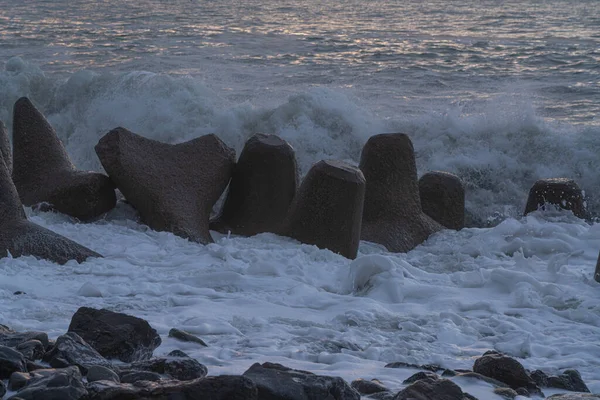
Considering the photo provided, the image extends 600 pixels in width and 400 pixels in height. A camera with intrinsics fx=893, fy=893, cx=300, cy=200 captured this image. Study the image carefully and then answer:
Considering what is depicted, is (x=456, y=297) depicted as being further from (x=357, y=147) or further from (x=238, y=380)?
(x=357, y=147)

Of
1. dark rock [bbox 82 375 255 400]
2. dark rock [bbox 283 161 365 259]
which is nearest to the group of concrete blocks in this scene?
dark rock [bbox 283 161 365 259]

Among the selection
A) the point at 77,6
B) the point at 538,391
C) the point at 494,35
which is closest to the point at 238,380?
the point at 538,391

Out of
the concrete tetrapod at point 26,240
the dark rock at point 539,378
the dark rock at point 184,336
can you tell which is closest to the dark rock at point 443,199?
the concrete tetrapod at point 26,240

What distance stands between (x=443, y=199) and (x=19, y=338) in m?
4.57

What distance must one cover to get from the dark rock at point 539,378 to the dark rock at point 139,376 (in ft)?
5.61

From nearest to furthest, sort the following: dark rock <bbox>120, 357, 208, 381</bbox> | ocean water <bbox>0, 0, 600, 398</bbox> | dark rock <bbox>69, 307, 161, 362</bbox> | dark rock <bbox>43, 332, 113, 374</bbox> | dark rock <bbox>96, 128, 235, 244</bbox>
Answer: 1. dark rock <bbox>43, 332, 113, 374</bbox>
2. dark rock <bbox>120, 357, 208, 381</bbox>
3. dark rock <bbox>69, 307, 161, 362</bbox>
4. ocean water <bbox>0, 0, 600, 398</bbox>
5. dark rock <bbox>96, 128, 235, 244</bbox>

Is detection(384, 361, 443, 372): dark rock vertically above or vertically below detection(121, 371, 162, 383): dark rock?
below

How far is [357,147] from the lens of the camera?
10195mm

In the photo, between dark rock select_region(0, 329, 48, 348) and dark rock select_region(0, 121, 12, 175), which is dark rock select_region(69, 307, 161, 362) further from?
dark rock select_region(0, 121, 12, 175)

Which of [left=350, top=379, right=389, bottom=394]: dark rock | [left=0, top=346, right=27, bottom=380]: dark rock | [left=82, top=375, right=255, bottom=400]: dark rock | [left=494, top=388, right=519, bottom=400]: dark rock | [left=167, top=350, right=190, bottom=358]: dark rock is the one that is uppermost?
[left=82, top=375, right=255, bottom=400]: dark rock

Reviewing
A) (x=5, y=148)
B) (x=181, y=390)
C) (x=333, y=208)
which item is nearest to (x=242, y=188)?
(x=333, y=208)

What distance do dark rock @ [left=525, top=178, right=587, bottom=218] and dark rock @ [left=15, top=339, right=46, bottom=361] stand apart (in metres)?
5.06

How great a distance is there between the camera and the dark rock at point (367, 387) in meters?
3.58

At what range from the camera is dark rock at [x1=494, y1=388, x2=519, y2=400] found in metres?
3.71
